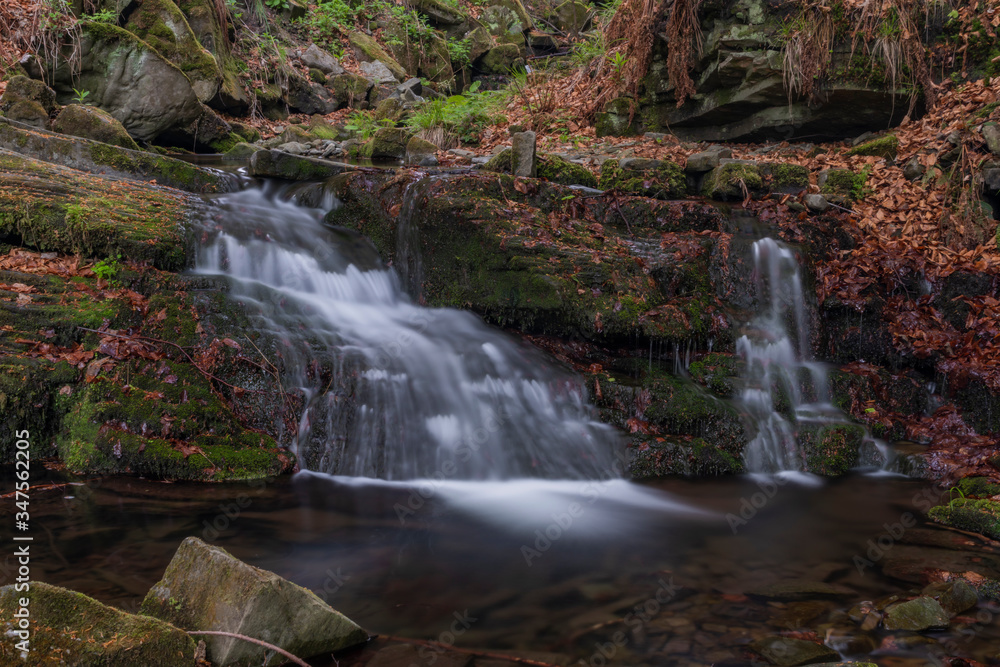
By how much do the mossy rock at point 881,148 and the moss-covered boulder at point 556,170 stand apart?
3922 millimetres

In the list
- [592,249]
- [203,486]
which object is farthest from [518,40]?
[203,486]

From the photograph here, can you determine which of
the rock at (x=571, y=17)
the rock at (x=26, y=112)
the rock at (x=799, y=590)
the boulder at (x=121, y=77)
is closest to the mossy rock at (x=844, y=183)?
the rock at (x=799, y=590)

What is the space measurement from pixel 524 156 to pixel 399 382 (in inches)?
165

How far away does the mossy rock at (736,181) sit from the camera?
26.9 feet

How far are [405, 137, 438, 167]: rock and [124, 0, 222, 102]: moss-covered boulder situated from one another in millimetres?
4581

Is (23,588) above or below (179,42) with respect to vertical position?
below

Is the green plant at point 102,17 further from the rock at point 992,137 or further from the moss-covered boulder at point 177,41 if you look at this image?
the rock at point 992,137

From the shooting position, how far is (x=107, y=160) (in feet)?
27.1

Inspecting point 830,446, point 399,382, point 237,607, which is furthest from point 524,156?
point 237,607

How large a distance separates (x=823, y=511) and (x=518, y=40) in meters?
20.4

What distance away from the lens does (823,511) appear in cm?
479

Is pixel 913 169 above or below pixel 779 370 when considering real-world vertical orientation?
above

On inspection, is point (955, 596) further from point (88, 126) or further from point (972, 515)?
point (88, 126)

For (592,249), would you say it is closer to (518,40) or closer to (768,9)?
(768,9)
